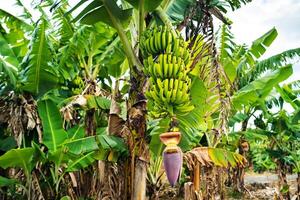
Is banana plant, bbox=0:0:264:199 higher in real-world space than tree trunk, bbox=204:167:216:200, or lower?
higher

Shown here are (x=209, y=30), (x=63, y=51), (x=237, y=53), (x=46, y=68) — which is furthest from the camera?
(x=237, y=53)

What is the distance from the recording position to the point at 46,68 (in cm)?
329

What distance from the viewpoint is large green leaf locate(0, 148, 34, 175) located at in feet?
9.69

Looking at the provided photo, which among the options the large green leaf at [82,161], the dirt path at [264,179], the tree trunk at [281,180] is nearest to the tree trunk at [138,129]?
the large green leaf at [82,161]

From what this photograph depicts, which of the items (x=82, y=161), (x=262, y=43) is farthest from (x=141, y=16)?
(x=262, y=43)

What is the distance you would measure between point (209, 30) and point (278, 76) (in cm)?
183

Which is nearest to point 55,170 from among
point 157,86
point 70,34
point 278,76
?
point 70,34

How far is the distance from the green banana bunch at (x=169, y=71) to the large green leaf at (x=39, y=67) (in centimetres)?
119

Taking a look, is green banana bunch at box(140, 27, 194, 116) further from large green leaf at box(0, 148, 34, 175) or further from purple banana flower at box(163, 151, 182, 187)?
large green leaf at box(0, 148, 34, 175)

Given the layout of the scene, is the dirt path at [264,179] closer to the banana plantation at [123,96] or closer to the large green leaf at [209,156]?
the banana plantation at [123,96]

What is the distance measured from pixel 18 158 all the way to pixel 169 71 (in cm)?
158

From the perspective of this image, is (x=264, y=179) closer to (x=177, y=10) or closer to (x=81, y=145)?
(x=177, y=10)

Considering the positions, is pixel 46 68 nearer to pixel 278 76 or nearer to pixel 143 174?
pixel 143 174

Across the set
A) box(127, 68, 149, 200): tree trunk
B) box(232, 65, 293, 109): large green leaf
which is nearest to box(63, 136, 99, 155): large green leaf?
box(127, 68, 149, 200): tree trunk
